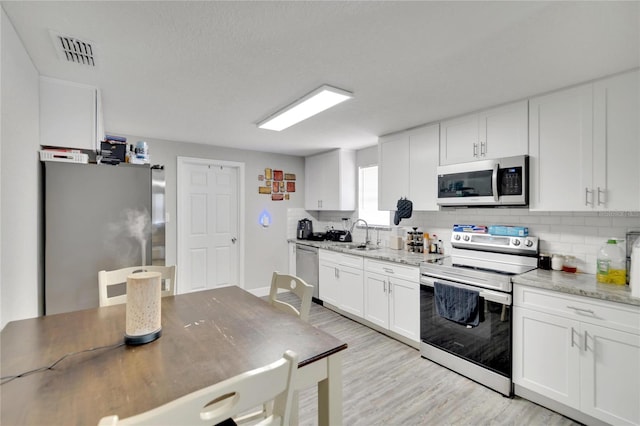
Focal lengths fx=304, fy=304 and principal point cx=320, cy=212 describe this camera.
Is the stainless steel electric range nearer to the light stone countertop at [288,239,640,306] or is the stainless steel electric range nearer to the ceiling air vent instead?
the light stone countertop at [288,239,640,306]

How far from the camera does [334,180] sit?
4.52 metres

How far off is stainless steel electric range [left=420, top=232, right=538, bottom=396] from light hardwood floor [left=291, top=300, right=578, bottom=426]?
130 mm

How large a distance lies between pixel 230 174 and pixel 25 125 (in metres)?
2.80

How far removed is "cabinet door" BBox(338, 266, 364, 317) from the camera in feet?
11.5

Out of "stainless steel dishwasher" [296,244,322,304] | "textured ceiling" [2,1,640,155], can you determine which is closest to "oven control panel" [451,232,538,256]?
"textured ceiling" [2,1,640,155]

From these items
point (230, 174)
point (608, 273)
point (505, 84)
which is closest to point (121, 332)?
point (505, 84)

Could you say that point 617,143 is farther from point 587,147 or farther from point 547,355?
point 547,355

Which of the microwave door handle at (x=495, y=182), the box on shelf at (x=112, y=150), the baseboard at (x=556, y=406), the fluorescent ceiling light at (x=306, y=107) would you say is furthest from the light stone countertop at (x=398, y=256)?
the box on shelf at (x=112, y=150)

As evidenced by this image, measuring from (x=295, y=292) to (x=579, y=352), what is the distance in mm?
1832

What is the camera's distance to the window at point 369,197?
14.0 ft

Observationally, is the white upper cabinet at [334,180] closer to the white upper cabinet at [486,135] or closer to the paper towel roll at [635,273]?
the white upper cabinet at [486,135]

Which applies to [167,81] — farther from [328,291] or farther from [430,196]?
[328,291]

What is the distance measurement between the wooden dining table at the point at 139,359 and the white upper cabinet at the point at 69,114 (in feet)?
4.28

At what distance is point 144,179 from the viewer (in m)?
2.28
